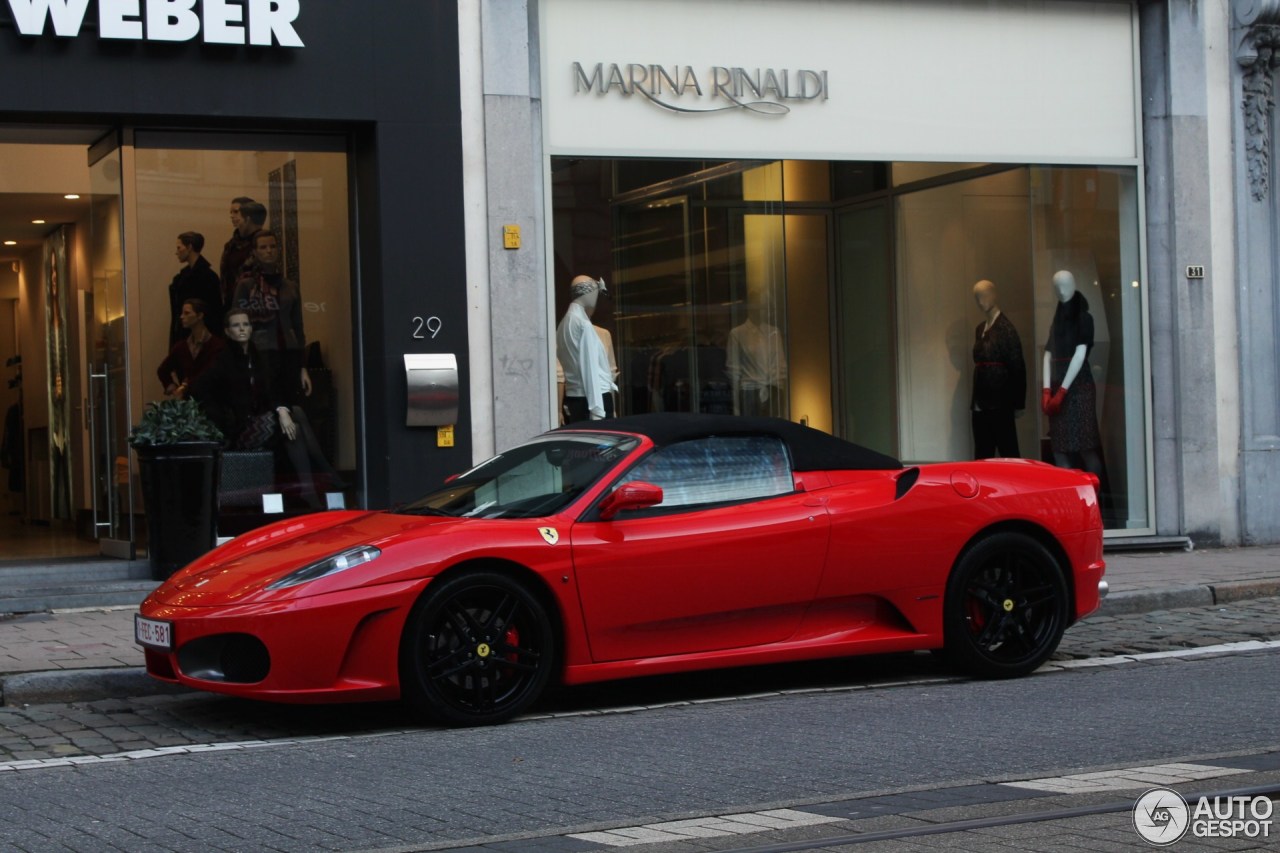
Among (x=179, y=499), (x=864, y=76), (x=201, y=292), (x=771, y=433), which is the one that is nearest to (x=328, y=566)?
(x=771, y=433)

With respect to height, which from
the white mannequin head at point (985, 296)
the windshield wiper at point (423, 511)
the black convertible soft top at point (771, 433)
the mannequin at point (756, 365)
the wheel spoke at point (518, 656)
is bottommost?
the wheel spoke at point (518, 656)

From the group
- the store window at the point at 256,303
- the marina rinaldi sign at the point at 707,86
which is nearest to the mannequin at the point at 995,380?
the marina rinaldi sign at the point at 707,86

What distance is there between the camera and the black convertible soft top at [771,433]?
794 centimetres

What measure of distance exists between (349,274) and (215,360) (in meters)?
1.22

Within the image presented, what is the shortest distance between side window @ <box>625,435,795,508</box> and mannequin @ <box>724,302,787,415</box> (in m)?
5.97

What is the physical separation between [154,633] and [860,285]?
31.8 feet

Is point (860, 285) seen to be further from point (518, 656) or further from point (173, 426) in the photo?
point (518, 656)

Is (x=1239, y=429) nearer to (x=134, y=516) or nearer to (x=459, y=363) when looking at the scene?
(x=459, y=363)

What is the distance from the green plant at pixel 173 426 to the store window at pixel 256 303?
26.4 inches

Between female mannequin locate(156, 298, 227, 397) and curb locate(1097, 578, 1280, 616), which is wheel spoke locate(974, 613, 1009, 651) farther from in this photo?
female mannequin locate(156, 298, 227, 397)

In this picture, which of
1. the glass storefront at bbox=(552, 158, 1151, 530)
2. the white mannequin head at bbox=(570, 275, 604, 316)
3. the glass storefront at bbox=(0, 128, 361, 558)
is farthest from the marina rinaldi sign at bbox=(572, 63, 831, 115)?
the glass storefront at bbox=(0, 128, 361, 558)

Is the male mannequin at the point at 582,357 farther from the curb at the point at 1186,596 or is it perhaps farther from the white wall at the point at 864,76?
the curb at the point at 1186,596

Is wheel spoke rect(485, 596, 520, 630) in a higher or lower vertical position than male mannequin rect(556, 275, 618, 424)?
lower

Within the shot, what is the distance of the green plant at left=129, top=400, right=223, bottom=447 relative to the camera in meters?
11.2
